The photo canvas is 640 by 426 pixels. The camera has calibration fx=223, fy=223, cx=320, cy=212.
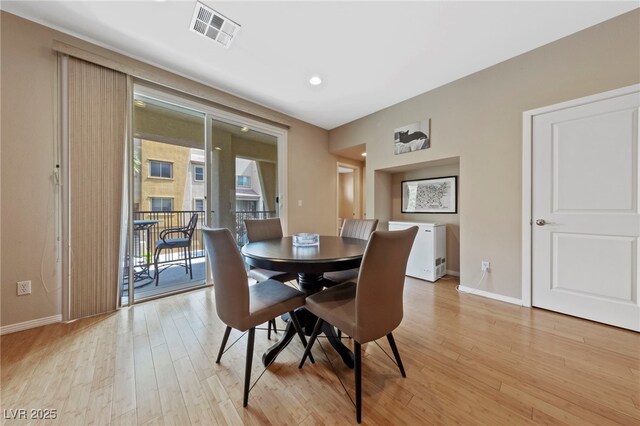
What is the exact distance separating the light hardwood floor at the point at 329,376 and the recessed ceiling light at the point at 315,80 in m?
2.80

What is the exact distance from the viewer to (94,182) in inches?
83.0

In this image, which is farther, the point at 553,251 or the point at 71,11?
the point at 553,251

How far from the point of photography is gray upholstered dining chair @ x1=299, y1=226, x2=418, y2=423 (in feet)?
3.59

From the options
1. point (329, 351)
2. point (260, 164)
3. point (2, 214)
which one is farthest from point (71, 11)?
point (329, 351)

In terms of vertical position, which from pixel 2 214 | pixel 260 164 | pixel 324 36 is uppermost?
pixel 324 36

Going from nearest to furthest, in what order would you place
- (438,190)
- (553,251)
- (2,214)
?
(2,214)
(553,251)
(438,190)

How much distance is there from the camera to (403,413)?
112 centimetres

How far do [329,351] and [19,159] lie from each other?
115 inches

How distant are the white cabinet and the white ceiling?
1921mm

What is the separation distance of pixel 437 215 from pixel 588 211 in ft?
5.44

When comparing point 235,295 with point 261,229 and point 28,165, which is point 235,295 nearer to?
point 261,229

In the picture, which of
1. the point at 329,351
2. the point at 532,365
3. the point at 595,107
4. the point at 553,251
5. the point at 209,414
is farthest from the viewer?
the point at 553,251

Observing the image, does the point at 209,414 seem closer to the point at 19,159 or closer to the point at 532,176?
the point at 19,159

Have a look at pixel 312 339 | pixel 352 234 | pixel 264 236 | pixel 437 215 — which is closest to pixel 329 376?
pixel 312 339
